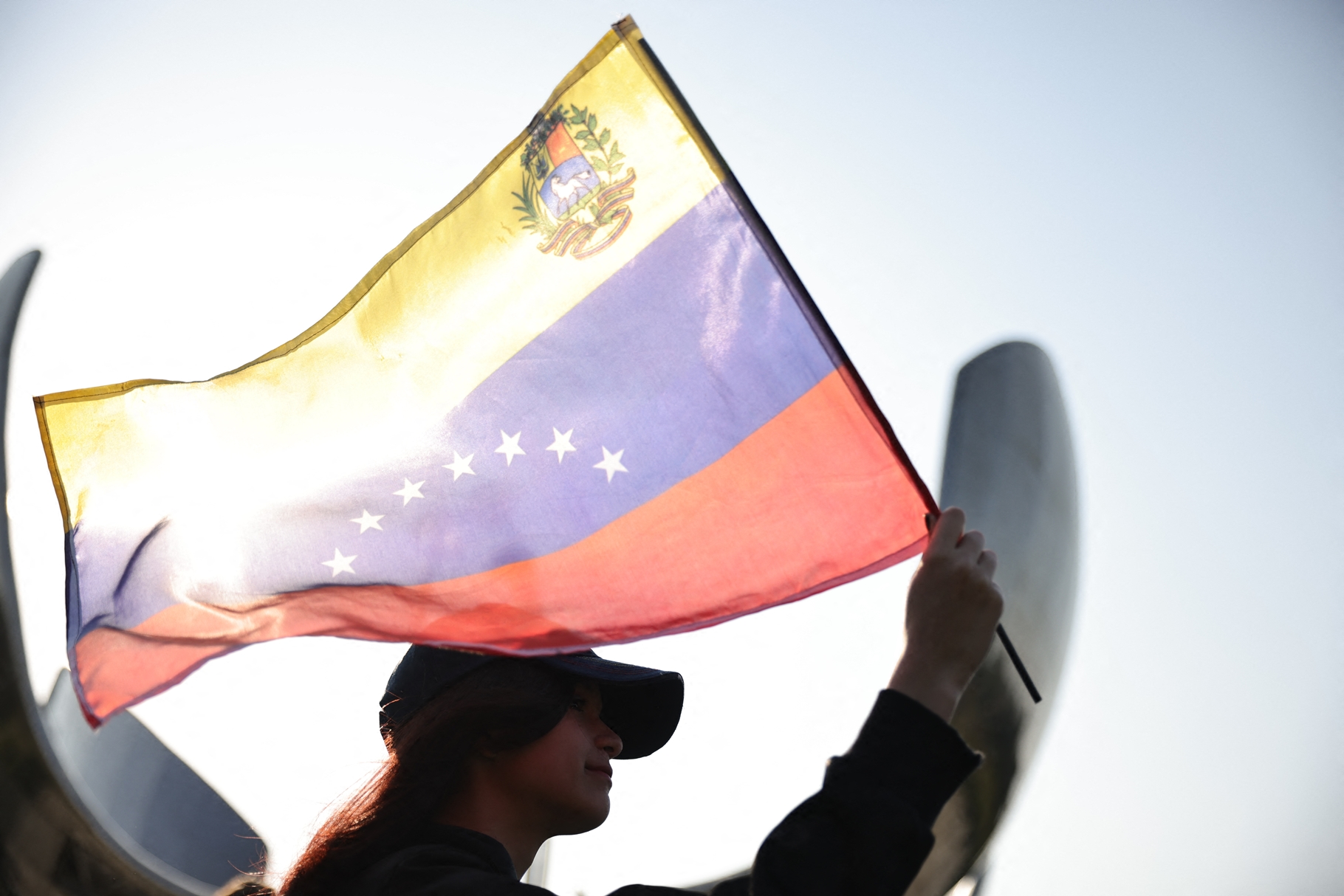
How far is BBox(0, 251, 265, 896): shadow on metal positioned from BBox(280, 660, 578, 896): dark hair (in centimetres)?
620

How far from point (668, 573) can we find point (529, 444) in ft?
2.00

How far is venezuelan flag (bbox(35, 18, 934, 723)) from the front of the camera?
276cm

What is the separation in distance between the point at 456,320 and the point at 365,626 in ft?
3.27

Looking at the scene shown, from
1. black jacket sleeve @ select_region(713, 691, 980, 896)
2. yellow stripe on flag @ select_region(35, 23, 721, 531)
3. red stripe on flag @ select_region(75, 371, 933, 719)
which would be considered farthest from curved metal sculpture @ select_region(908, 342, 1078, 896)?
black jacket sleeve @ select_region(713, 691, 980, 896)

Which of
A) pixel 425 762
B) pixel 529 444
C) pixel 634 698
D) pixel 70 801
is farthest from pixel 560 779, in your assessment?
pixel 70 801

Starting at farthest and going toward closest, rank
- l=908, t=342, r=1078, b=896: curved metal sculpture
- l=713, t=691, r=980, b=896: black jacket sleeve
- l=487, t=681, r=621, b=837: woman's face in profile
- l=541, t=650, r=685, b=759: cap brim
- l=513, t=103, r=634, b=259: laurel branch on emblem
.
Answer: l=908, t=342, r=1078, b=896: curved metal sculpture < l=513, t=103, r=634, b=259: laurel branch on emblem < l=541, t=650, r=685, b=759: cap brim < l=487, t=681, r=621, b=837: woman's face in profile < l=713, t=691, r=980, b=896: black jacket sleeve

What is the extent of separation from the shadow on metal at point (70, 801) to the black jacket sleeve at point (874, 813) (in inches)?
283

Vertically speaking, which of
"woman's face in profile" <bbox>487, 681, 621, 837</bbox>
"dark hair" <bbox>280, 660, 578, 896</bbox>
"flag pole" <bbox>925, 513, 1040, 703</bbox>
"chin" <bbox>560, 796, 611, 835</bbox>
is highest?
"dark hair" <bbox>280, 660, 578, 896</bbox>

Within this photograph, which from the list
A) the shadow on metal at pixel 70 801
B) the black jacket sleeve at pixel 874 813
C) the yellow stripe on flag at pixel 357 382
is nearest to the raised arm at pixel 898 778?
the black jacket sleeve at pixel 874 813

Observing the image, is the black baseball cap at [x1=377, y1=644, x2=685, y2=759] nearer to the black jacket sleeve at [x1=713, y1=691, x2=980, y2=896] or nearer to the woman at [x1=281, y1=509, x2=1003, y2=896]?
the woman at [x1=281, y1=509, x2=1003, y2=896]

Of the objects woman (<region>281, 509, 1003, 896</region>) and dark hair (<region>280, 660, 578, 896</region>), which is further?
dark hair (<region>280, 660, 578, 896</region>)

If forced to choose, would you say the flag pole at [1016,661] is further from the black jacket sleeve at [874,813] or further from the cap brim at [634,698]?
the cap brim at [634,698]

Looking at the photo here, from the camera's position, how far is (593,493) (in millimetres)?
2939

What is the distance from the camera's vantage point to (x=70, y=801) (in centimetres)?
754
